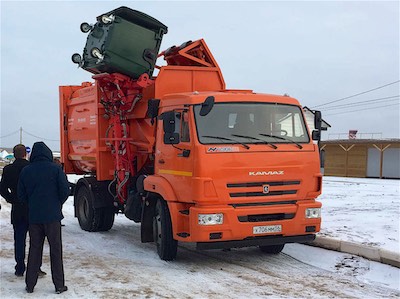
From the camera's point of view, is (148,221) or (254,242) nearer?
(254,242)

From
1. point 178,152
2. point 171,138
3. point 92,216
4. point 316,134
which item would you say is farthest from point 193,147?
point 92,216

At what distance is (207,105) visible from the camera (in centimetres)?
709

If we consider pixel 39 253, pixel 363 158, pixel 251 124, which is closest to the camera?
pixel 39 253

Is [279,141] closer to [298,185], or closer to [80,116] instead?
[298,185]

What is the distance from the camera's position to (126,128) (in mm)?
9664

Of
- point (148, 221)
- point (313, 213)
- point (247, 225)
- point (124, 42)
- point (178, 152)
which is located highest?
point (124, 42)

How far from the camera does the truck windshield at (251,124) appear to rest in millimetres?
7223

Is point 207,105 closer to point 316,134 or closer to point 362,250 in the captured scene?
point 316,134

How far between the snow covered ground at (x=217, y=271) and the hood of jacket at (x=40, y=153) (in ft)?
5.31

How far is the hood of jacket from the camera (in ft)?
19.3

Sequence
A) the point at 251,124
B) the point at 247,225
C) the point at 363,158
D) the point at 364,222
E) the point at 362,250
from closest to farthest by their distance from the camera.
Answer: the point at 247,225, the point at 251,124, the point at 362,250, the point at 364,222, the point at 363,158

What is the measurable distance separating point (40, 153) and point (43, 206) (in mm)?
656

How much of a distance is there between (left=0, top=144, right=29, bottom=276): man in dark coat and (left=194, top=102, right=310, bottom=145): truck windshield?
2594 millimetres

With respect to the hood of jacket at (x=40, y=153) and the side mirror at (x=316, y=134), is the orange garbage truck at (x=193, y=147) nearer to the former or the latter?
the side mirror at (x=316, y=134)
